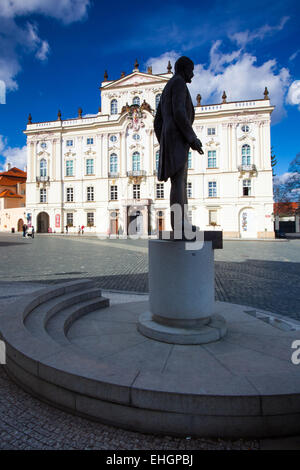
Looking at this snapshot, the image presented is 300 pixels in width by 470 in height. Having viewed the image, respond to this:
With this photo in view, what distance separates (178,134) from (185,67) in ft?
3.27

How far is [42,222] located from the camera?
43156 millimetres

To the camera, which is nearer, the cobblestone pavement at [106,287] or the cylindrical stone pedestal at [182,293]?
the cobblestone pavement at [106,287]

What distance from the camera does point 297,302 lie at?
6195 millimetres

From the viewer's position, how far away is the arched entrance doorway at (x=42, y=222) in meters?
43.0

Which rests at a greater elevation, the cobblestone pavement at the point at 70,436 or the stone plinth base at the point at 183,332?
the stone plinth base at the point at 183,332

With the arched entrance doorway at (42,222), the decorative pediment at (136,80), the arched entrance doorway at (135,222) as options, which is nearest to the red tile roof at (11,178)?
the arched entrance doorway at (42,222)

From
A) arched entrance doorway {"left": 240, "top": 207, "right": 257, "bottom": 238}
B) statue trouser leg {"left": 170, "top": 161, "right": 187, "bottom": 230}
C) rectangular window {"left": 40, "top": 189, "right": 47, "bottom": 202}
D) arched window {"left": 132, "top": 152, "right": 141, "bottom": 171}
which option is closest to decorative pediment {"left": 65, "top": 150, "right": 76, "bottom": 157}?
rectangular window {"left": 40, "top": 189, "right": 47, "bottom": 202}

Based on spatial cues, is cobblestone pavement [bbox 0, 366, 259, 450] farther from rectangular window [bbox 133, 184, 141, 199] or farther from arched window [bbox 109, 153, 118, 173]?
arched window [bbox 109, 153, 118, 173]

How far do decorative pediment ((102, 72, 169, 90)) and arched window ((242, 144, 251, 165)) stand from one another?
13943 mm

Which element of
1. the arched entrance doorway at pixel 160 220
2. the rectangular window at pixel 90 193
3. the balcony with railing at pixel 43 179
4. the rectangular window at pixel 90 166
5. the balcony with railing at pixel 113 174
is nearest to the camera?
the arched entrance doorway at pixel 160 220

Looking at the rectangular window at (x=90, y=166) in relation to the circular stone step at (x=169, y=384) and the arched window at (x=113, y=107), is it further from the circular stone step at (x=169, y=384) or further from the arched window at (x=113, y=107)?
the circular stone step at (x=169, y=384)

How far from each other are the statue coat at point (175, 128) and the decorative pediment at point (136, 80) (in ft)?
126

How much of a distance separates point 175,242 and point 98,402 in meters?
1.90

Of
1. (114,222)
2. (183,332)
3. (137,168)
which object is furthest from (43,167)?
(183,332)
